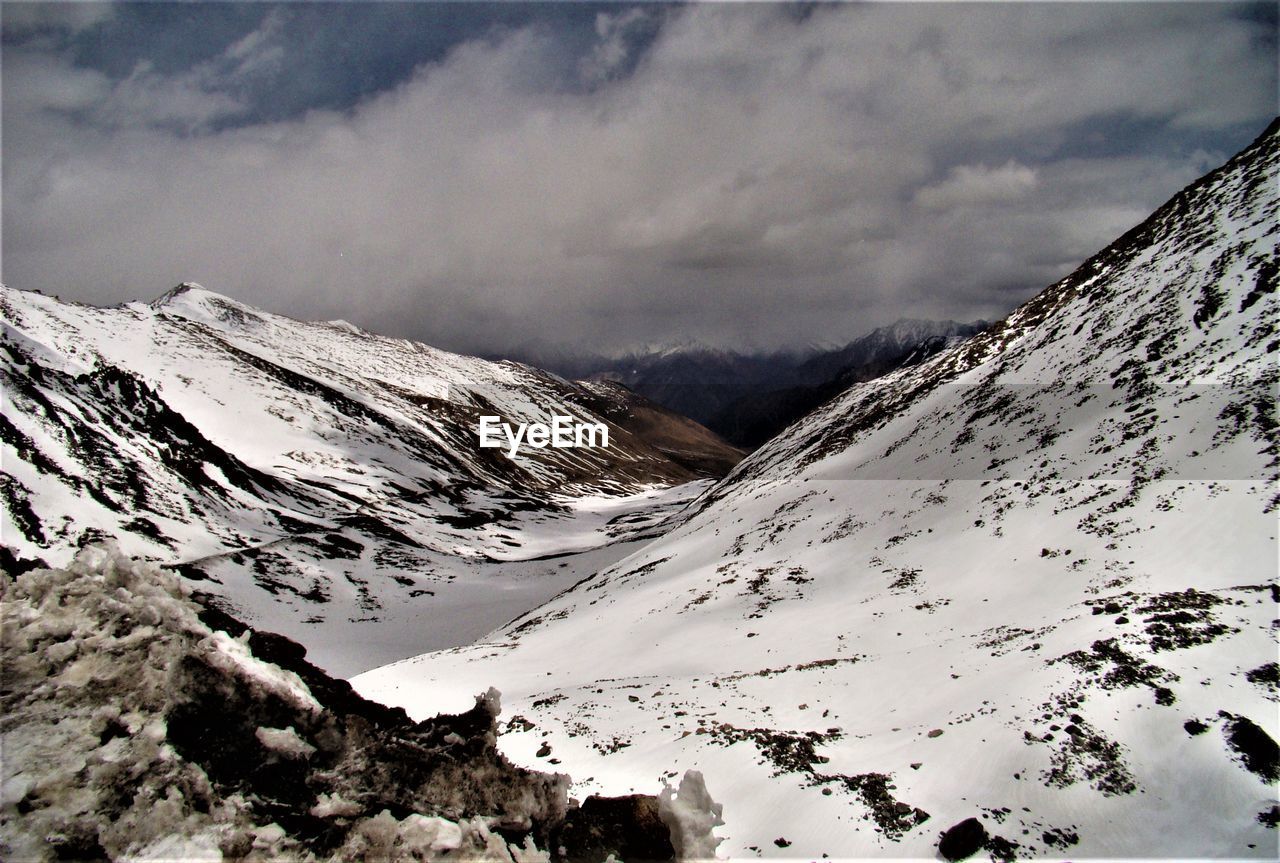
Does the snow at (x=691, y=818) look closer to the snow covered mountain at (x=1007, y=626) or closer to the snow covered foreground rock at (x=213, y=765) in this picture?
the snow covered foreground rock at (x=213, y=765)

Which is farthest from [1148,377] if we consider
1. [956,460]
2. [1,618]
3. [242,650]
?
[1,618]

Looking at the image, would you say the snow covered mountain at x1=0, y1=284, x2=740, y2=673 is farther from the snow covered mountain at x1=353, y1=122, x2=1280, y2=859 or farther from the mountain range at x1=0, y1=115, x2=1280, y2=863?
the snow covered mountain at x1=353, y1=122, x2=1280, y2=859

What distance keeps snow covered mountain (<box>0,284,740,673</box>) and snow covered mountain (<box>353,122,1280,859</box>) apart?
16101 millimetres

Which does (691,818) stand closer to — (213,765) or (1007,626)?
(213,765)

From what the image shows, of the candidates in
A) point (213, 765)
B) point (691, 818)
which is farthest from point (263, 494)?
point (691, 818)

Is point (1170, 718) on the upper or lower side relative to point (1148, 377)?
lower

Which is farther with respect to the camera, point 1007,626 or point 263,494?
point 263,494

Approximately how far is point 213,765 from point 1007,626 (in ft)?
66.9

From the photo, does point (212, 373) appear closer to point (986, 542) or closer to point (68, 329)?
point (68, 329)

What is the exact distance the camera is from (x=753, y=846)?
9.34m

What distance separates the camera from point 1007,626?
17.7 metres

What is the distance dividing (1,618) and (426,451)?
156630 mm

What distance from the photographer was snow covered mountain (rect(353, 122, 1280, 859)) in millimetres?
9367

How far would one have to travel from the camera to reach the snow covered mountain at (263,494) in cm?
5516
